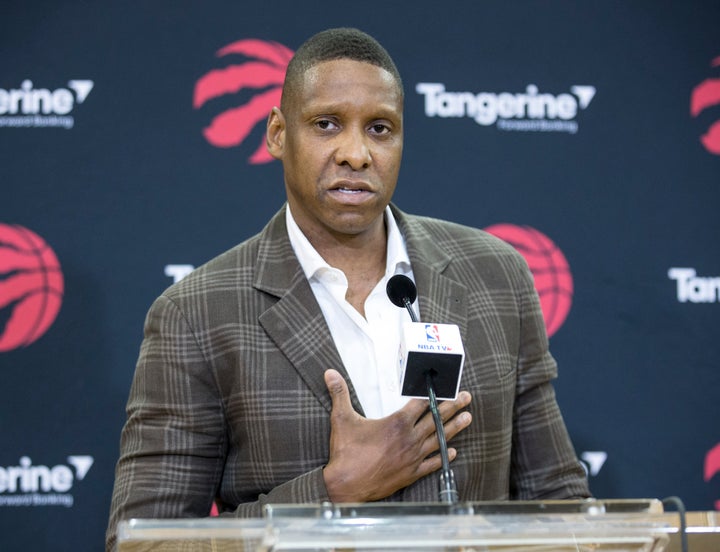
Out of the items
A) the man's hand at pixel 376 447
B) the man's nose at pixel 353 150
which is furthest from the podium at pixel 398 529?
the man's nose at pixel 353 150

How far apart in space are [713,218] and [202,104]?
69.7 inches

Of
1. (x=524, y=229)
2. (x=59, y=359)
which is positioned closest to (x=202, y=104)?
(x=59, y=359)

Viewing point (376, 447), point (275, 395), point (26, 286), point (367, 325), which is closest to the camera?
point (376, 447)

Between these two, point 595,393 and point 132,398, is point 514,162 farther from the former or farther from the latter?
point 132,398

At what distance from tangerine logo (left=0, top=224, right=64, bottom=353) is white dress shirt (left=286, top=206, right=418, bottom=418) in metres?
1.05

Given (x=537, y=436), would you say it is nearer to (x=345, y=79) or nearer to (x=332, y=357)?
(x=332, y=357)

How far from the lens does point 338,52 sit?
2.11 m

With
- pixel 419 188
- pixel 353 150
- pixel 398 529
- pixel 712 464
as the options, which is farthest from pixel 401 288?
pixel 712 464

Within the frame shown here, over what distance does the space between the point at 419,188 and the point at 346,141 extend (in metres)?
1.09

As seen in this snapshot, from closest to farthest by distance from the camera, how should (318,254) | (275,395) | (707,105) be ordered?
1. (275,395)
2. (318,254)
3. (707,105)

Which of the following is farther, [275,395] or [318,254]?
[318,254]

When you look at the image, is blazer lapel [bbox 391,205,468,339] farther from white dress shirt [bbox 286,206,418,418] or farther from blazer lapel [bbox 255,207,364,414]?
blazer lapel [bbox 255,207,364,414]

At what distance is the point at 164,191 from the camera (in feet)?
9.81

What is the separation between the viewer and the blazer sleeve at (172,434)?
76.7 inches
